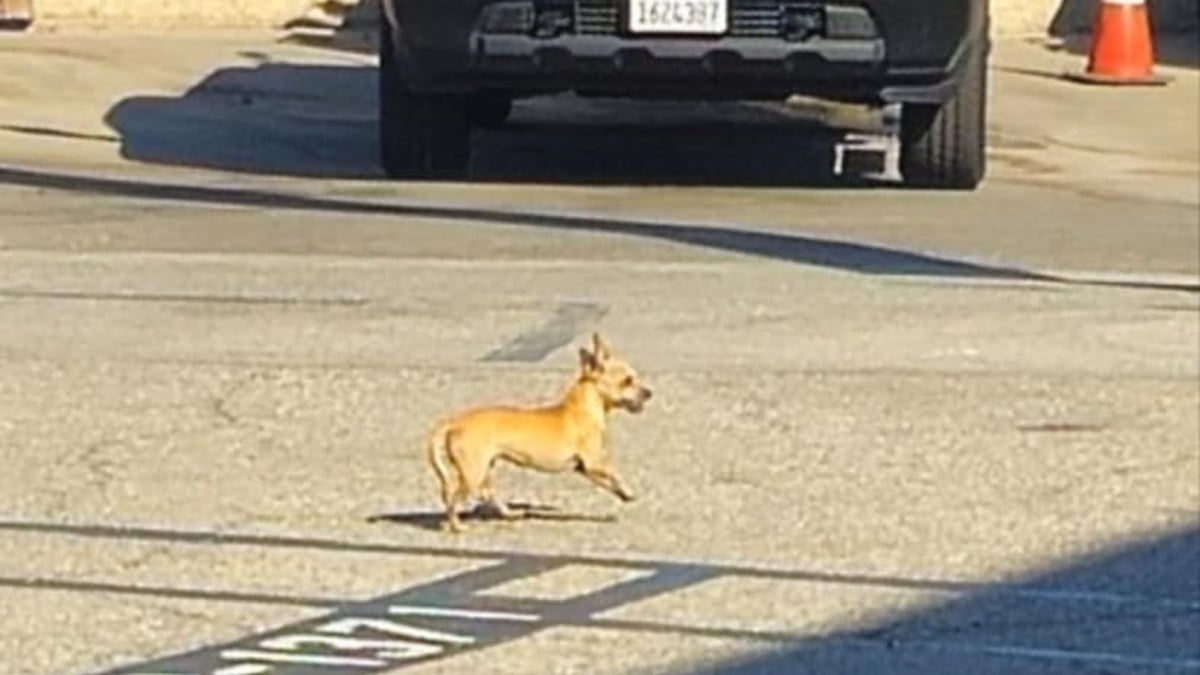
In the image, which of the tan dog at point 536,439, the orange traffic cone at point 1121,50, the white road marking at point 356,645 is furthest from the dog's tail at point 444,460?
the orange traffic cone at point 1121,50

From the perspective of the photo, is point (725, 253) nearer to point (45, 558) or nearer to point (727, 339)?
point (727, 339)

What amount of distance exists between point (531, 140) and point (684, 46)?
3592 mm

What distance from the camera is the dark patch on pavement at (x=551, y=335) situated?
30.2 ft

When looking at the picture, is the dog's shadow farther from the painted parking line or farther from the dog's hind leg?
the painted parking line

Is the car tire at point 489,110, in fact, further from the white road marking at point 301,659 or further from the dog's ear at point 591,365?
the white road marking at point 301,659

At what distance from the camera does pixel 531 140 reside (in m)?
16.1

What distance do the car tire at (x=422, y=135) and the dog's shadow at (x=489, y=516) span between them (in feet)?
19.9

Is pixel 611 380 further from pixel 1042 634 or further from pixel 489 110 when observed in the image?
pixel 489 110

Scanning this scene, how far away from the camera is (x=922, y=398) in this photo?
8.72 metres

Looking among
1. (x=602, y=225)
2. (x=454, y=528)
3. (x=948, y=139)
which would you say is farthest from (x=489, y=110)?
(x=454, y=528)

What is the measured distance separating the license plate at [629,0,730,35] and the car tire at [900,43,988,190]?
112 cm

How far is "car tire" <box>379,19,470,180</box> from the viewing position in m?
13.5

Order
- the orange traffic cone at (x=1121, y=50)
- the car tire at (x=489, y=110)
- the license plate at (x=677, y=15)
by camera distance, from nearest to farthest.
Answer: the license plate at (x=677, y=15), the car tire at (x=489, y=110), the orange traffic cone at (x=1121, y=50)

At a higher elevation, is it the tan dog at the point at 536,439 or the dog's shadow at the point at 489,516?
the tan dog at the point at 536,439
